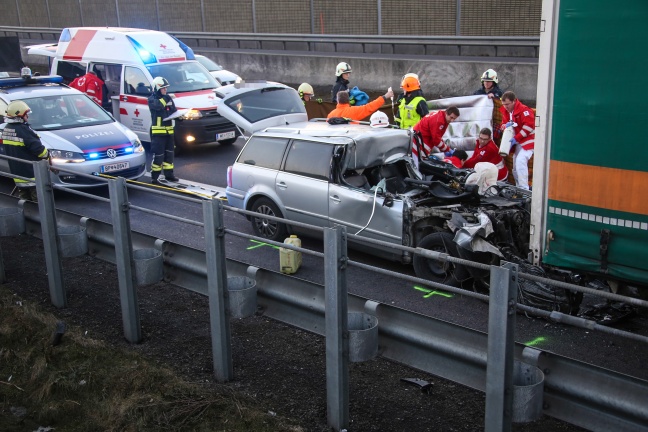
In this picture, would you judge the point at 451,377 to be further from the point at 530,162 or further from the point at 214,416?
the point at 530,162

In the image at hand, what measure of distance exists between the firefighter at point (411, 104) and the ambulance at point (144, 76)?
16.6 ft

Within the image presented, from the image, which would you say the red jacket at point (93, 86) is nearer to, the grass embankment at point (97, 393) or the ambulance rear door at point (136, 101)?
the ambulance rear door at point (136, 101)

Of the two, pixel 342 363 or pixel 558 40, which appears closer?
pixel 342 363

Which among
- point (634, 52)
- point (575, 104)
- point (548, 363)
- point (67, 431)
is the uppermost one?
point (634, 52)

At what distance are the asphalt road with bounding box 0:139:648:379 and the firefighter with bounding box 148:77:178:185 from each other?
2.39 feet

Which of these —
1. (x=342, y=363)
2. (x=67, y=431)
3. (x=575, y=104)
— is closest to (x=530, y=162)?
(x=575, y=104)

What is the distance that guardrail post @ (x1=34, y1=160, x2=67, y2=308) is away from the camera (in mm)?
7180

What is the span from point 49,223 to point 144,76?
10355 mm

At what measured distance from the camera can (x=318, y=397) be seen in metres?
5.84

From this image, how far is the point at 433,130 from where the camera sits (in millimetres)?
11492

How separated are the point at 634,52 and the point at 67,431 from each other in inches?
211

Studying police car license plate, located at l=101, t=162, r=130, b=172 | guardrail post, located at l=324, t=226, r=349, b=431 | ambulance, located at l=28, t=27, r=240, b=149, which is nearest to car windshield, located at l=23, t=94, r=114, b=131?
police car license plate, located at l=101, t=162, r=130, b=172

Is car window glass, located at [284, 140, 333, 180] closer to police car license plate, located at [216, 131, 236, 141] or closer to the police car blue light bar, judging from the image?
police car license plate, located at [216, 131, 236, 141]

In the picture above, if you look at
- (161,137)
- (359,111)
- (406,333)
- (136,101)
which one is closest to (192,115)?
(136,101)
